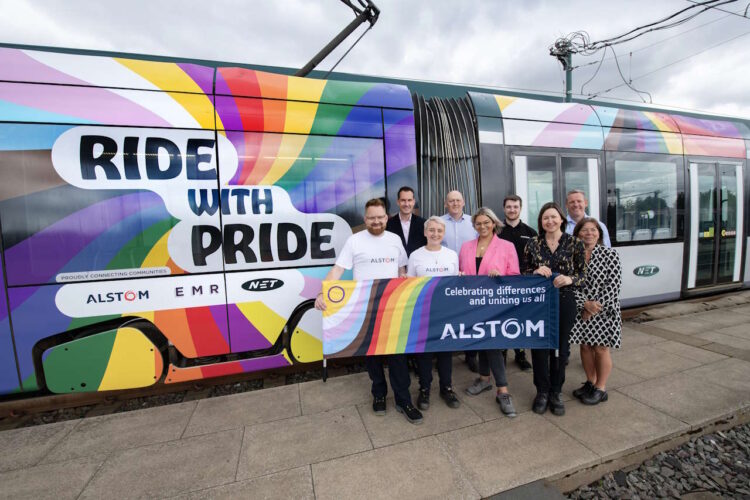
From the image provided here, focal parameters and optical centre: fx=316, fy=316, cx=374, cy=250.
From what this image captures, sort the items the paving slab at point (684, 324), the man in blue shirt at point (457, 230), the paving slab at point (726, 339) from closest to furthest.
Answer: the man in blue shirt at point (457, 230) → the paving slab at point (726, 339) → the paving slab at point (684, 324)

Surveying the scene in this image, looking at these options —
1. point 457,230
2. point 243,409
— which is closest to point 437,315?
point 457,230

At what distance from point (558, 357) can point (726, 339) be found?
12.1ft

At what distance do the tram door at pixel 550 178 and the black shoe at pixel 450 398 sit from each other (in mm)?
2484

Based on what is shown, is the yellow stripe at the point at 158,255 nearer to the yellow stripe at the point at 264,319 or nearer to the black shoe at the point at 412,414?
the yellow stripe at the point at 264,319

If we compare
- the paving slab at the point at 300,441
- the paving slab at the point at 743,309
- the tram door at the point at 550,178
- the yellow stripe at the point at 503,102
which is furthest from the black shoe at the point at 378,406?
the paving slab at the point at 743,309

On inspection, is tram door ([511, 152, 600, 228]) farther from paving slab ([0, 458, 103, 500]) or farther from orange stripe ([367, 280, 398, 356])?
paving slab ([0, 458, 103, 500])

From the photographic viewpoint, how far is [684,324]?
5125 millimetres

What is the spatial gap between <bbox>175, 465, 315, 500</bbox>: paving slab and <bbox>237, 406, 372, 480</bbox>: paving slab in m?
0.08

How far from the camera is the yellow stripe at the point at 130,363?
297 cm

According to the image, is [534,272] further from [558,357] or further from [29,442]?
[29,442]

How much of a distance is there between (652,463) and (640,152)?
15.1ft

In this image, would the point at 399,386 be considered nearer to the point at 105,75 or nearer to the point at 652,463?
the point at 652,463

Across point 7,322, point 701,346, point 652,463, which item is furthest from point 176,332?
point 701,346

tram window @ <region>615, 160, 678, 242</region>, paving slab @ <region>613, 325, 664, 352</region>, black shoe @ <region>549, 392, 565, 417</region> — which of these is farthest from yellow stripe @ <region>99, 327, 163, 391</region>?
tram window @ <region>615, 160, 678, 242</region>
